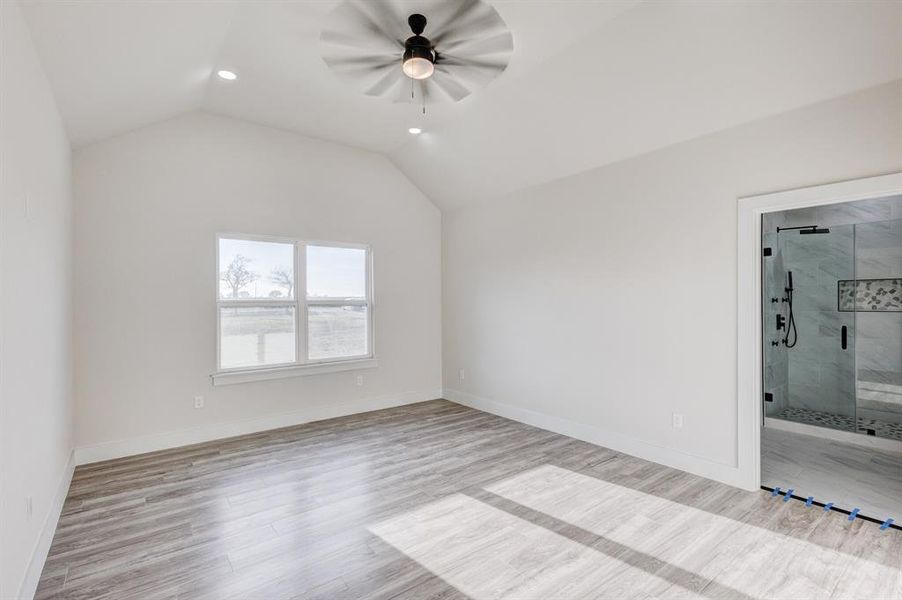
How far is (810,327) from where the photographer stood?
525cm

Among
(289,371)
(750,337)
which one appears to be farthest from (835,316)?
(289,371)

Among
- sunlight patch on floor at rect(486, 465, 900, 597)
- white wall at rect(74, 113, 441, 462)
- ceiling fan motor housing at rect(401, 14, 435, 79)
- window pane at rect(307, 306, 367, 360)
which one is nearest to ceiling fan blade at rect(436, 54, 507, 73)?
ceiling fan motor housing at rect(401, 14, 435, 79)

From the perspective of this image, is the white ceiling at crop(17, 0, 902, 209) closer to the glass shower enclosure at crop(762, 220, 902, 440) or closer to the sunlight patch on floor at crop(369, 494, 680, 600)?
the glass shower enclosure at crop(762, 220, 902, 440)

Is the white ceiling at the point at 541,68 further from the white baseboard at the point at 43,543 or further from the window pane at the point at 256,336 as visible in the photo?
the white baseboard at the point at 43,543

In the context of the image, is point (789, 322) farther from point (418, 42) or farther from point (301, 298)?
point (301, 298)

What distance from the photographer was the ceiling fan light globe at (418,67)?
2459 mm

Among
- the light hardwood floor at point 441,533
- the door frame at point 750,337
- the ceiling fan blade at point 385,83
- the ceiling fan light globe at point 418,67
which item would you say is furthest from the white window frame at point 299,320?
the door frame at point 750,337

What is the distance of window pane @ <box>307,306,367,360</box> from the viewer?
5.29 m

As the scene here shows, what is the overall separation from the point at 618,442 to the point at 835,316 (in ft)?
10.3

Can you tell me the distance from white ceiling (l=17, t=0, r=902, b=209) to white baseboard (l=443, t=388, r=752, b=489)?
262cm

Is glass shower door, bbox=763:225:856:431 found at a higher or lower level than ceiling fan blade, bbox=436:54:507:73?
lower

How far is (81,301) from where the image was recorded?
3.90 m

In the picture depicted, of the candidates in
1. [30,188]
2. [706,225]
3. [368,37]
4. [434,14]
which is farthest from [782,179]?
[30,188]

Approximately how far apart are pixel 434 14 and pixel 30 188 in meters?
2.35
